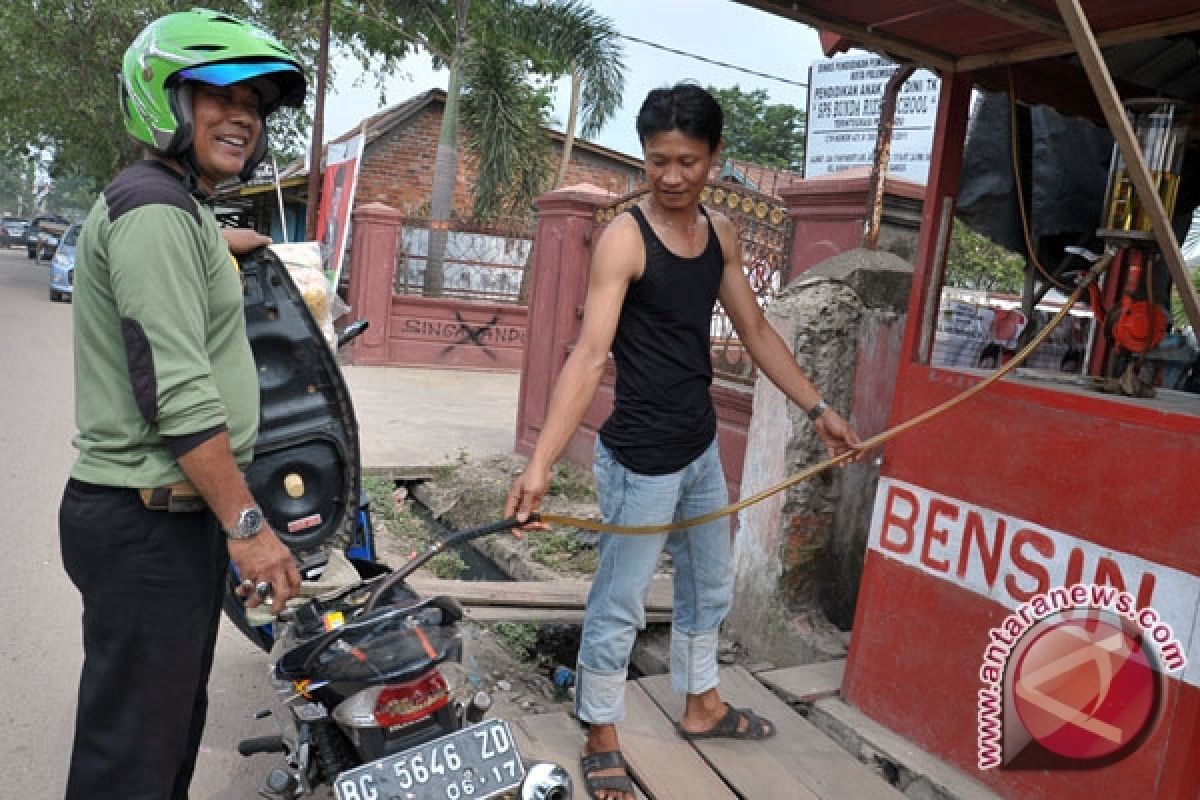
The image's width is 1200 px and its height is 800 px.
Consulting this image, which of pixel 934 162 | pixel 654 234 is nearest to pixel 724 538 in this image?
pixel 654 234

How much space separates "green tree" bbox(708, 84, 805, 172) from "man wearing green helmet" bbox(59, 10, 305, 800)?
42.1 metres

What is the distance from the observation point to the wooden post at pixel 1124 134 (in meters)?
1.39

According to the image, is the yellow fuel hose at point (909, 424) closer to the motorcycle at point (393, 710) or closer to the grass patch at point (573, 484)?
the motorcycle at point (393, 710)

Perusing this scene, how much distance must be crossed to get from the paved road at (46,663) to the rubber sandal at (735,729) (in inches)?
54.6

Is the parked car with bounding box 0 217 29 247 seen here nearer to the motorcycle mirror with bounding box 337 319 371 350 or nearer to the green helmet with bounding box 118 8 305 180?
the motorcycle mirror with bounding box 337 319 371 350

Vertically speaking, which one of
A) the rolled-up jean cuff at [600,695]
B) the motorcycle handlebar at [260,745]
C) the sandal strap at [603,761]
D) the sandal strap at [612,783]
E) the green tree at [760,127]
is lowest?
the motorcycle handlebar at [260,745]

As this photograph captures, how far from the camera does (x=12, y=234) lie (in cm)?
4969

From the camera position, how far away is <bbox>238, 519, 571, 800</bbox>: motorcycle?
73.6 inches

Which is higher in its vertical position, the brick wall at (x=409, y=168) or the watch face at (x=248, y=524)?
the brick wall at (x=409, y=168)

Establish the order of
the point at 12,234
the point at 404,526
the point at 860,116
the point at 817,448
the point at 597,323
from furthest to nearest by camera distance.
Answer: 1. the point at 12,234
2. the point at 860,116
3. the point at 404,526
4. the point at 817,448
5. the point at 597,323

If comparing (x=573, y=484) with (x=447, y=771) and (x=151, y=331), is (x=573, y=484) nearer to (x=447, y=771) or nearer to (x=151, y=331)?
(x=447, y=771)

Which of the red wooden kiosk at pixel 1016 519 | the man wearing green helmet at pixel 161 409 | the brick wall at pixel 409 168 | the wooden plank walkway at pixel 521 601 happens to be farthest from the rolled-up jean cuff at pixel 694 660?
the brick wall at pixel 409 168

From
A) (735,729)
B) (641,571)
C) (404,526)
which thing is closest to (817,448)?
(735,729)

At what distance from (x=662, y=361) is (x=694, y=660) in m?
0.96
